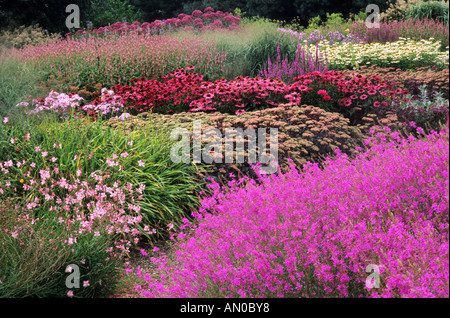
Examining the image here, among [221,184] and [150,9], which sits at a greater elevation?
[150,9]

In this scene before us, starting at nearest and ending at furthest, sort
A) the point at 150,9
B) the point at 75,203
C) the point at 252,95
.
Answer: the point at 75,203 < the point at 252,95 < the point at 150,9

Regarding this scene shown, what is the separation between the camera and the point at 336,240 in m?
2.58

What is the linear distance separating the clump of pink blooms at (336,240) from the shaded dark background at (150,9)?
57.1ft

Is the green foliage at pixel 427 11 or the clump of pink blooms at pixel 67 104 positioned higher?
the green foliage at pixel 427 11

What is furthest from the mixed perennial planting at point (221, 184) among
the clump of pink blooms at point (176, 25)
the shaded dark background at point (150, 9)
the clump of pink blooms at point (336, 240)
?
the shaded dark background at point (150, 9)

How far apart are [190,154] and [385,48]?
6.85 meters

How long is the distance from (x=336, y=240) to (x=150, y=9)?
22472 mm

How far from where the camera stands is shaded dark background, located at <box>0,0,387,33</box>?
18.0 m

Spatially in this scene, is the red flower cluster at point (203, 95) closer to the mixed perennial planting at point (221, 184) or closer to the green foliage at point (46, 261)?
the mixed perennial planting at point (221, 184)

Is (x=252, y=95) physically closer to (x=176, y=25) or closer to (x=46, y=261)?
(x=46, y=261)

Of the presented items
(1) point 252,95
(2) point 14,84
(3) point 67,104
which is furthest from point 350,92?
(2) point 14,84

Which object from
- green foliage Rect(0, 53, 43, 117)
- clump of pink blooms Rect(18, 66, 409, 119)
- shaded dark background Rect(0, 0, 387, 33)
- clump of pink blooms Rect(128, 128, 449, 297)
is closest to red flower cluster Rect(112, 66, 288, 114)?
clump of pink blooms Rect(18, 66, 409, 119)

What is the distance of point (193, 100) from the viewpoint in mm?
7008

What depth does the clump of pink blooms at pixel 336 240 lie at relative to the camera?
2.31m
